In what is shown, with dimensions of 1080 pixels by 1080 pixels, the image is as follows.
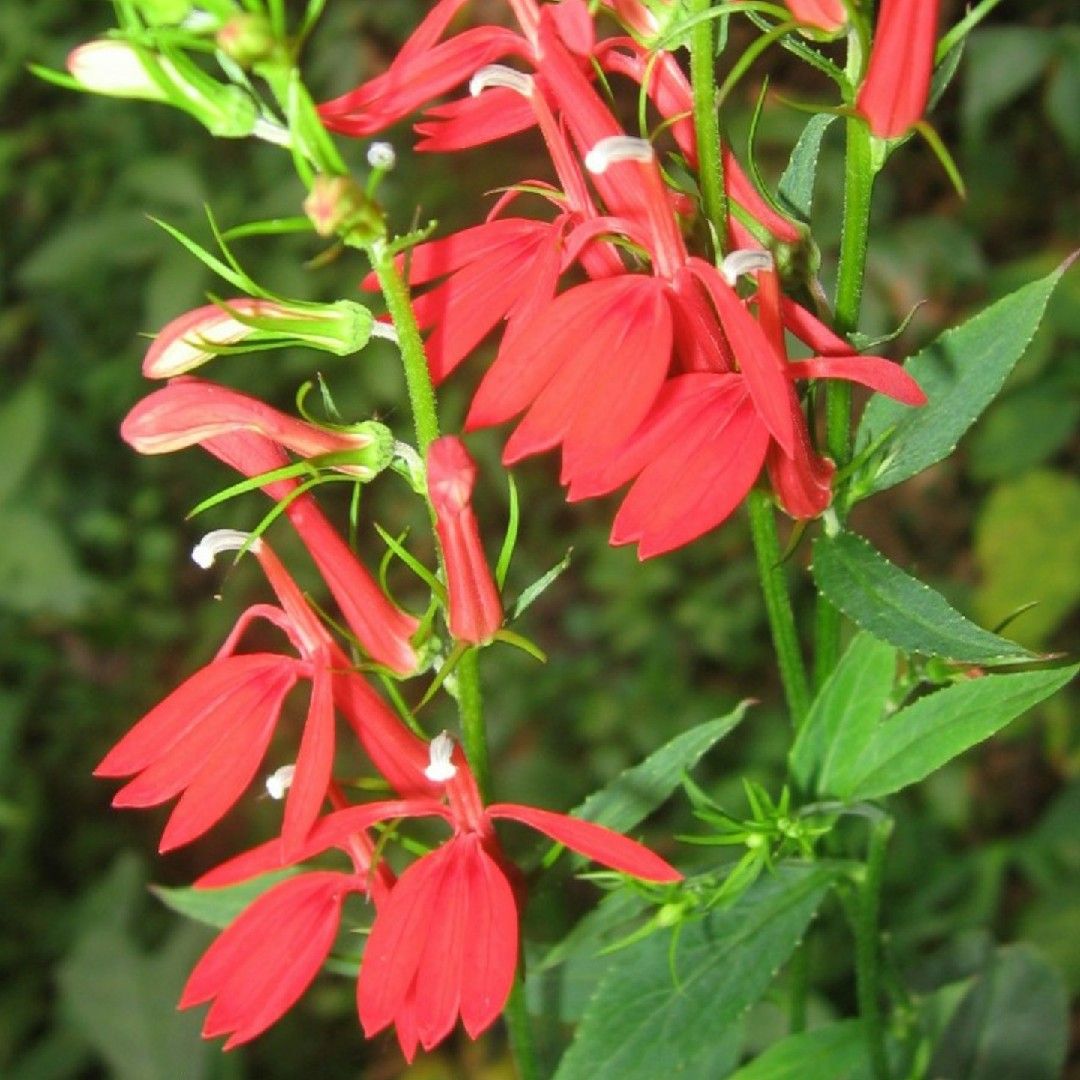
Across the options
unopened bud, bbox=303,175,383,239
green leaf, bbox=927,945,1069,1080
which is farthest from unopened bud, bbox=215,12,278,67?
green leaf, bbox=927,945,1069,1080

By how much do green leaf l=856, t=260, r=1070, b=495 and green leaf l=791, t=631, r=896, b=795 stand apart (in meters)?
0.10

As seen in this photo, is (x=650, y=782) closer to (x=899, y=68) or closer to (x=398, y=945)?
(x=398, y=945)

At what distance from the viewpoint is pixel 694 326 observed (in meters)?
0.68

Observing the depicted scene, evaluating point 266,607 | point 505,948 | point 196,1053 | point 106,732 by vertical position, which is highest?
point 266,607

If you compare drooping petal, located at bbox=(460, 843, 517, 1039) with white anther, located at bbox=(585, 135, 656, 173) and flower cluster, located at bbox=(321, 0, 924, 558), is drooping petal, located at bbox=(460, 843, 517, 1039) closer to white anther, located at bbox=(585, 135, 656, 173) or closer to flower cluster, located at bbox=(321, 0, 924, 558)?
flower cluster, located at bbox=(321, 0, 924, 558)

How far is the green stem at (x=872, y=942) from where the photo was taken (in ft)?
2.76

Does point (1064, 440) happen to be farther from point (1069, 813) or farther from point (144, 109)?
point (144, 109)

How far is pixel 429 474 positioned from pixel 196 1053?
109cm

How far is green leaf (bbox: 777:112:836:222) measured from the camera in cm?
79

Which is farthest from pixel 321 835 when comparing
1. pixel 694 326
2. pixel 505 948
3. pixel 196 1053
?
pixel 196 1053

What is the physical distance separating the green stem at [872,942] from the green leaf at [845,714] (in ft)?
0.13

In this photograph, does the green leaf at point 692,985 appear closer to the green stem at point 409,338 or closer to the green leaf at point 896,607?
the green leaf at point 896,607

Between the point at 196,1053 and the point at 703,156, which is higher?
the point at 703,156

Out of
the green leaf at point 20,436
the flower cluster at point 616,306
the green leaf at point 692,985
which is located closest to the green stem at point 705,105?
the flower cluster at point 616,306
